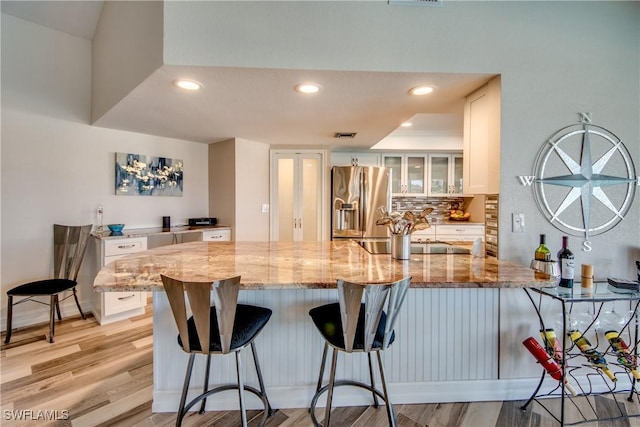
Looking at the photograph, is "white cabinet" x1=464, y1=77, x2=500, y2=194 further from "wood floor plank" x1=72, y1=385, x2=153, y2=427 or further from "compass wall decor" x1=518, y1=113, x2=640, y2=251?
"wood floor plank" x1=72, y1=385, x2=153, y2=427

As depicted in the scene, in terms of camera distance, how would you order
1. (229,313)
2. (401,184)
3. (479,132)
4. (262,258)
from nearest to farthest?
(229,313)
(262,258)
(479,132)
(401,184)

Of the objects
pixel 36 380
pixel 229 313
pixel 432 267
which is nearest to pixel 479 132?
pixel 432 267

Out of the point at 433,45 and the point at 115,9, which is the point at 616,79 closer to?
the point at 433,45

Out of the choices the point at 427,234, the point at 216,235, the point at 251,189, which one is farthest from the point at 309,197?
the point at 427,234

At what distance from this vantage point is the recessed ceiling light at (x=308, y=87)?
76.2 inches

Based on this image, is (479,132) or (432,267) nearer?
(432,267)

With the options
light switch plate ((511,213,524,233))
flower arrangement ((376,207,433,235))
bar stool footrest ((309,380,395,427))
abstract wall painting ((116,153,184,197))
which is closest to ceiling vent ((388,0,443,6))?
flower arrangement ((376,207,433,235))

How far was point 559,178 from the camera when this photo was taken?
1.83 m

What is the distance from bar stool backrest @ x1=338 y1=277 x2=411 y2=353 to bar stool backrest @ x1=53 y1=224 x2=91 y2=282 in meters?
2.92

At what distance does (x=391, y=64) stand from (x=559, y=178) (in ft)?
4.26

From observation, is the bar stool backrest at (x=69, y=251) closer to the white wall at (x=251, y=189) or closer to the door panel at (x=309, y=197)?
the white wall at (x=251, y=189)

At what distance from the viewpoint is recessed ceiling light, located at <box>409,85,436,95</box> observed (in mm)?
1960

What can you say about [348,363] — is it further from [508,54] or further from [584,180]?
[508,54]

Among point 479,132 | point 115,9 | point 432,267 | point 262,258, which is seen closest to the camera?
point 432,267
